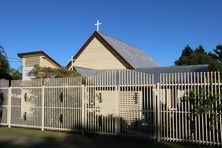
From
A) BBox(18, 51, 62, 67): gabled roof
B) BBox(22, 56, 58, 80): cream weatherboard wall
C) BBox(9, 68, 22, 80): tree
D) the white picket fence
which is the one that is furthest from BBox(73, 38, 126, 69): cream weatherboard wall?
the white picket fence

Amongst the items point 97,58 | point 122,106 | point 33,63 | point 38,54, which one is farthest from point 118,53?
point 122,106

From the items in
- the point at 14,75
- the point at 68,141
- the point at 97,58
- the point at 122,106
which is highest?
the point at 97,58

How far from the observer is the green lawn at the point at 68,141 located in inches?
528

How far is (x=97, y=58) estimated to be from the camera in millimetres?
33844

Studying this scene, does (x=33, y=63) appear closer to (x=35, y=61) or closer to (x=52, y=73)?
(x=35, y=61)

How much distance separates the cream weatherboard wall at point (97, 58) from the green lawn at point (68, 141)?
1611 centimetres

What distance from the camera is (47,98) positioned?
1809 centimetres

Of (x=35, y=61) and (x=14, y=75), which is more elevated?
(x=35, y=61)

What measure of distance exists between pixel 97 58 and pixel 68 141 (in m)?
19.8

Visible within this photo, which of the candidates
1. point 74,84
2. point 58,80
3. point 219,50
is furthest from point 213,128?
point 219,50

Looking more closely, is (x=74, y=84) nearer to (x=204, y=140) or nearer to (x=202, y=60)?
(x=204, y=140)

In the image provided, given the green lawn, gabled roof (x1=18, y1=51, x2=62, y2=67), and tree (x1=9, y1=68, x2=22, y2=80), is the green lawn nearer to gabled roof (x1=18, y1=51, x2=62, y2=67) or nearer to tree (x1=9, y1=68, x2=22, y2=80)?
tree (x1=9, y1=68, x2=22, y2=80)

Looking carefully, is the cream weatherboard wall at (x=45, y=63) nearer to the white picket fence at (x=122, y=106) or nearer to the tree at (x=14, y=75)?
the tree at (x=14, y=75)

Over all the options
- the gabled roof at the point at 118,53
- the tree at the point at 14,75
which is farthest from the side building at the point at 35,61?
the gabled roof at the point at 118,53
